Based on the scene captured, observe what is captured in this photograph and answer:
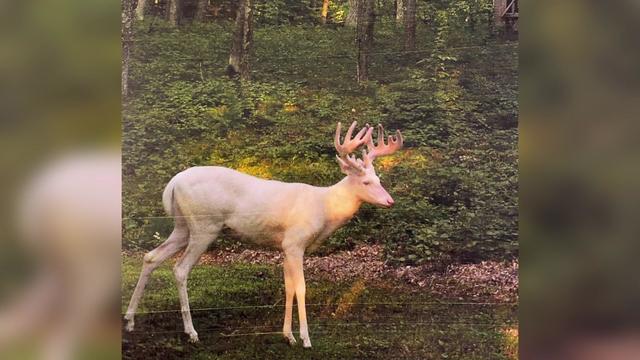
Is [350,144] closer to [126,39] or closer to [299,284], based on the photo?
[299,284]

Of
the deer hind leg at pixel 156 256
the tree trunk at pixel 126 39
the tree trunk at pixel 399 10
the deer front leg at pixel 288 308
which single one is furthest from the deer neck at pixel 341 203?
the tree trunk at pixel 126 39

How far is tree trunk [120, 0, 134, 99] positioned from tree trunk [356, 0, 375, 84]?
5.17 ft

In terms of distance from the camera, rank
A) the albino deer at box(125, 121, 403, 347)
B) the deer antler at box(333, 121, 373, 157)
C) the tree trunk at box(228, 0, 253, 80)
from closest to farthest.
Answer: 1. the albino deer at box(125, 121, 403, 347)
2. the deer antler at box(333, 121, 373, 157)
3. the tree trunk at box(228, 0, 253, 80)

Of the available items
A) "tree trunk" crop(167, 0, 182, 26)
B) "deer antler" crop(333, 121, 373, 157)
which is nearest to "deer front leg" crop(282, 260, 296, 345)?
"deer antler" crop(333, 121, 373, 157)

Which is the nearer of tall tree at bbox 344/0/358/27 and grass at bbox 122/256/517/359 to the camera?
grass at bbox 122/256/517/359

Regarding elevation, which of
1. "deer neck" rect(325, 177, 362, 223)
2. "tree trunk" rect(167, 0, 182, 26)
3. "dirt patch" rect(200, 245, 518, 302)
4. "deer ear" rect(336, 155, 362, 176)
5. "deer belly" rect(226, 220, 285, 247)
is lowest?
"dirt patch" rect(200, 245, 518, 302)

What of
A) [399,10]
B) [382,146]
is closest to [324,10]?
[399,10]

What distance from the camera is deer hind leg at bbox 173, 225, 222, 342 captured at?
4684mm

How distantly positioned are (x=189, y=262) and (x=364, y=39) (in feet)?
6.46

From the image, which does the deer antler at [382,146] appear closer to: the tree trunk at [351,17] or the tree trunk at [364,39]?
the tree trunk at [364,39]

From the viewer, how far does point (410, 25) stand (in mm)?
4910

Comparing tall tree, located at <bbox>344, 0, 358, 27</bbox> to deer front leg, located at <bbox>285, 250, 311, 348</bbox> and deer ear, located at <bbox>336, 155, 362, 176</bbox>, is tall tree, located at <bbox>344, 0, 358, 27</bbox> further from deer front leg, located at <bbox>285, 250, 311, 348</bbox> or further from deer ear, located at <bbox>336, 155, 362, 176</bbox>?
deer front leg, located at <bbox>285, 250, 311, 348</bbox>
